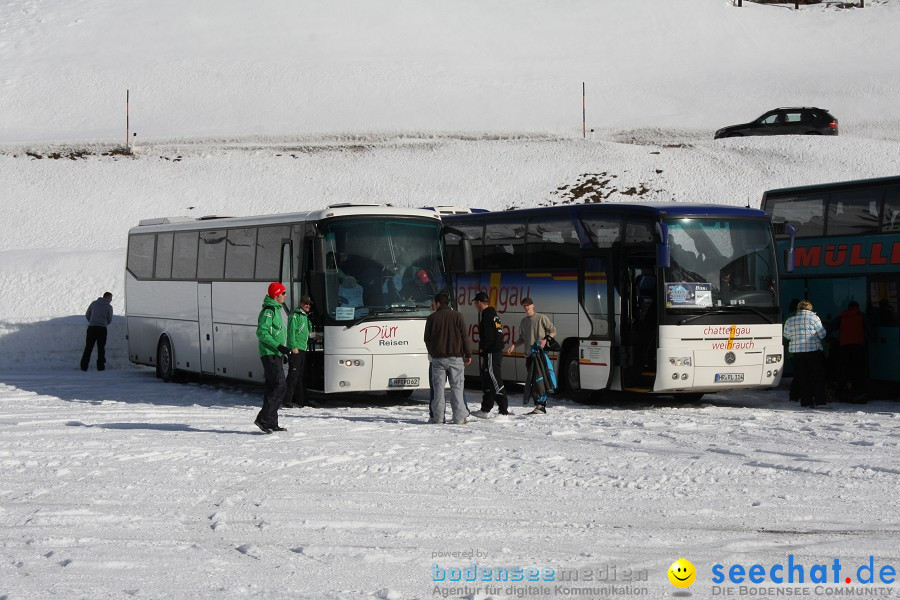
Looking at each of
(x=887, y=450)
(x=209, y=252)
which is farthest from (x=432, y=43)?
(x=887, y=450)

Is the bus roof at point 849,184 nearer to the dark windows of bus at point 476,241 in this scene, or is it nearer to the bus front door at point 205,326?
the dark windows of bus at point 476,241

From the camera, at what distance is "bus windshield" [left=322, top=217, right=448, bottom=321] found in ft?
58.6

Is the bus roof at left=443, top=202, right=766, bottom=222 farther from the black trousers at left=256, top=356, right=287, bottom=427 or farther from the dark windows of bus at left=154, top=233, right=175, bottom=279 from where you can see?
the dark windows of bus at left=154, top=233, right=175, bottom=279

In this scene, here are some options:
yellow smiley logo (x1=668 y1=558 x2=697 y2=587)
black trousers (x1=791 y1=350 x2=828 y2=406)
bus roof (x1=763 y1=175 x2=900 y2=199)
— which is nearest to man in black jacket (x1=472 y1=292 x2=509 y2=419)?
black trousers (x1=791 y1=350 x2=828 y2=406)

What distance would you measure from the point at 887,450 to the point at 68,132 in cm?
5432

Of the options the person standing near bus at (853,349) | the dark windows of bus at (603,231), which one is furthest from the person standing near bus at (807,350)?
the dark windows of bus at (603,231)

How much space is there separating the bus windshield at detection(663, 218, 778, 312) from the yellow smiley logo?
10182mm

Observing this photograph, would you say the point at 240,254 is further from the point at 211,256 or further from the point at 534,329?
the point at 534,329

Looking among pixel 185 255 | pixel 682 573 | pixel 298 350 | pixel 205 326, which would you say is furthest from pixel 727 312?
pixel 682 573

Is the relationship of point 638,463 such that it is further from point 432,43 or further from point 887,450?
point 432,43

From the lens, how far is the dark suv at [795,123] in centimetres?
4781

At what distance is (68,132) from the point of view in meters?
60.7

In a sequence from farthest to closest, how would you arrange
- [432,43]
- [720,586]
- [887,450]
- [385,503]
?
[432,43], [887,450], [385,503], [720,586]

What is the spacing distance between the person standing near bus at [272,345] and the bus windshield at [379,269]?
3.60 meters
